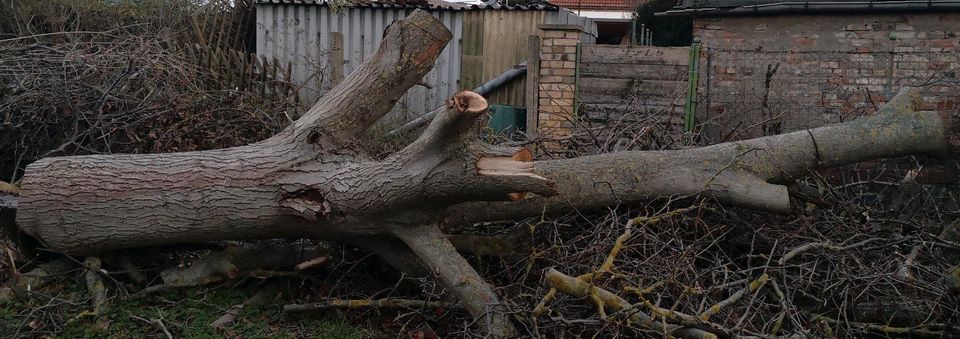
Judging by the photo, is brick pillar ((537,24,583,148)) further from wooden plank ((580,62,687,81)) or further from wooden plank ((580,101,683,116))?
wooden plank ((580,62,687,81))

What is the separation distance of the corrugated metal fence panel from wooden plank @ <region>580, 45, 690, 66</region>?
2.61m

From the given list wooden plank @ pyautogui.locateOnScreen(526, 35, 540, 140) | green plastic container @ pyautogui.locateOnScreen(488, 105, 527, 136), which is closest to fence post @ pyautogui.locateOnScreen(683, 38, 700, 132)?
wooden plank @ pyautogui.locateOnScreen(526, 35, 540, 140)

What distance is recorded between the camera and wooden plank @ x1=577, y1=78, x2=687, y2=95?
8.02 m

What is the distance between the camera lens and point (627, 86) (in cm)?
807

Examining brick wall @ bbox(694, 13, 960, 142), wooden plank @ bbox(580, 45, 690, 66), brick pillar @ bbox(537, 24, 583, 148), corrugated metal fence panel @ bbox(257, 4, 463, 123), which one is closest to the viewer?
brick wall @ bbox(694, 13, 960, 142)

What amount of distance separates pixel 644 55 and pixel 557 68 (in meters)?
0.81

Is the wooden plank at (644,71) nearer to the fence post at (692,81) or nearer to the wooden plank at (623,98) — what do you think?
the fence post at (692,81)

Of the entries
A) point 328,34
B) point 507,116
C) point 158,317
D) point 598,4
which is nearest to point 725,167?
point 158,317

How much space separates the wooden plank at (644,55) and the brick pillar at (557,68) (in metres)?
0.18

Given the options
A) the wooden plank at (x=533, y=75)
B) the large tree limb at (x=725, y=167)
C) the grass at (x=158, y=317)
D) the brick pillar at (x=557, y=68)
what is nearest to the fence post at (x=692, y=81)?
the brick pillar at (x=557, y=68)

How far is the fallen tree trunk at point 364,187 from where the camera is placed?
415 cm

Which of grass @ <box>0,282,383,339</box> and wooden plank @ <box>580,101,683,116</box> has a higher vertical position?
wooden plank @ <box>580,101,683,116</box>

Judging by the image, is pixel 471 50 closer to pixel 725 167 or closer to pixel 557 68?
pixel 557 68

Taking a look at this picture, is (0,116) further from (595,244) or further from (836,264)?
(836,264)
